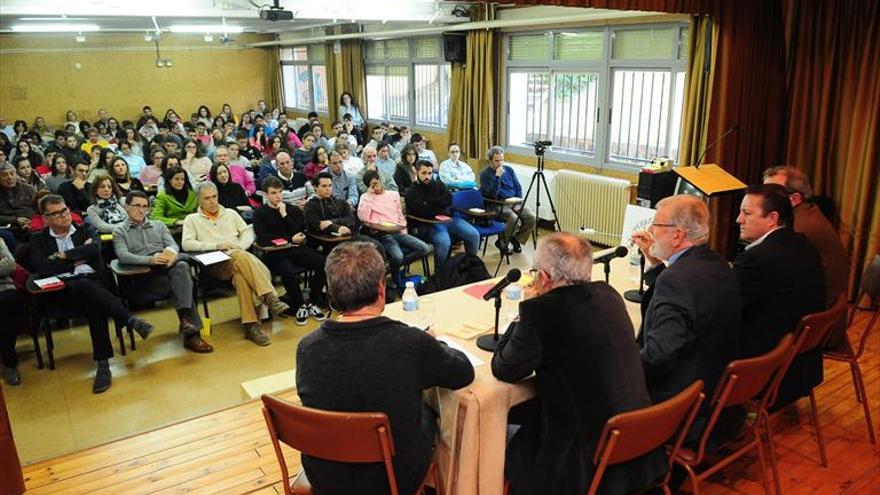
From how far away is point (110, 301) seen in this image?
13.5 ft

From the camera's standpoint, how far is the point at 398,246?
5453 millimetres

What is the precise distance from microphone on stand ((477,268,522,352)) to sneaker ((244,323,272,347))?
8.26 feet

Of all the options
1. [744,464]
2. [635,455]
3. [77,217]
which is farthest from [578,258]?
[77,217]

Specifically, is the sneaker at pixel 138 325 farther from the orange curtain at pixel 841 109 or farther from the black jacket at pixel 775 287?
the orange curtain at pixel 841 109

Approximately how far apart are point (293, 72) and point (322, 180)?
10445 millimetres

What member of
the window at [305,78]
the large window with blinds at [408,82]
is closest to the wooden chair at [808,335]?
the large window with blinds at [408,82]

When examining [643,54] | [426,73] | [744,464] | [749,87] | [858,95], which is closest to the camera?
[744,464]

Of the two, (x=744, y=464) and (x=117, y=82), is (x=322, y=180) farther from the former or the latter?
(x=117, y=82)

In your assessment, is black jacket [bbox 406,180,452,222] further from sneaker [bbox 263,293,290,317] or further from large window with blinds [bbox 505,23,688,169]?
large window with blinds [bbox 505,23,688,169]

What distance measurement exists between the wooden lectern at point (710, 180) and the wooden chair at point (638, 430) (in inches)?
111

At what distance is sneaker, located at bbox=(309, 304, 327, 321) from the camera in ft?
16.6

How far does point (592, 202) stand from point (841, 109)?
256 centimetres

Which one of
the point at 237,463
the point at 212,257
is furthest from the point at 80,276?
the point at 237,463

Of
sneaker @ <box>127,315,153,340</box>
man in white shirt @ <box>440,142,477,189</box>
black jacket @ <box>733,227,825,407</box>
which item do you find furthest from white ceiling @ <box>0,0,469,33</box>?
black jacket @ <box>733,227,825,407</box>
